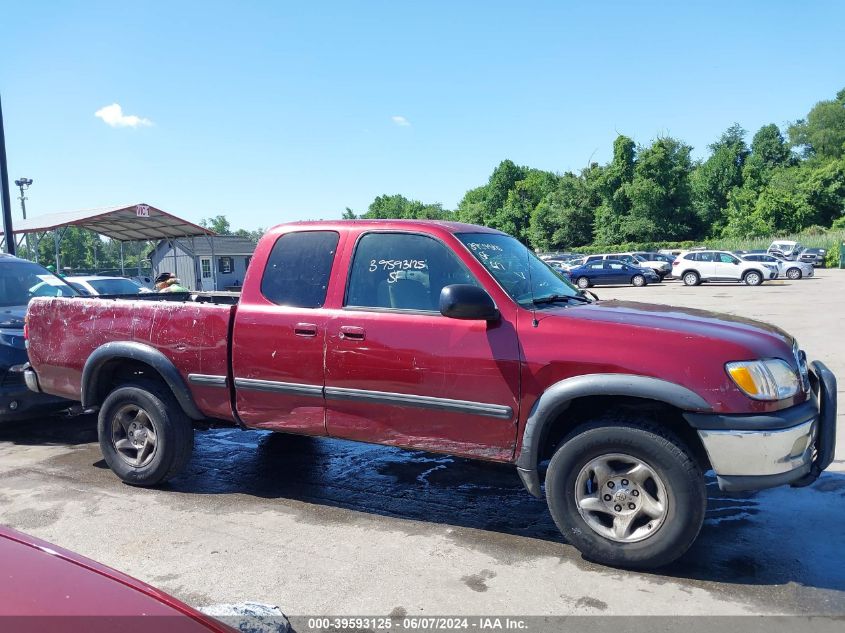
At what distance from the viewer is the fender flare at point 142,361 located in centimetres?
491

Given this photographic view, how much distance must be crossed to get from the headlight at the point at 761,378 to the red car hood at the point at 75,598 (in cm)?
281

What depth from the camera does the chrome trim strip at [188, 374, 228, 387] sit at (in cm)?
478

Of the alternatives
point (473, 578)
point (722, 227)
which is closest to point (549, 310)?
point (473, 578)

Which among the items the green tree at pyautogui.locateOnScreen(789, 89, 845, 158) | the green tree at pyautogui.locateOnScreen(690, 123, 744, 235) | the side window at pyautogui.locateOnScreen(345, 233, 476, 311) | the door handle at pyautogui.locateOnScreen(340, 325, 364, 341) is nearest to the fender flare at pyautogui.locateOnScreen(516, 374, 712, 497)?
the side window at pyautogui.locateOnScreen(345, 233, 476, 311)

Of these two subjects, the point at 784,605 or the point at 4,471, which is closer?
the point at 784,605

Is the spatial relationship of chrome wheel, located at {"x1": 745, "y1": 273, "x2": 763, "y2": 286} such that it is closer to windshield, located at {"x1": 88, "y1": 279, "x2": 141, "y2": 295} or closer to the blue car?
the blue car

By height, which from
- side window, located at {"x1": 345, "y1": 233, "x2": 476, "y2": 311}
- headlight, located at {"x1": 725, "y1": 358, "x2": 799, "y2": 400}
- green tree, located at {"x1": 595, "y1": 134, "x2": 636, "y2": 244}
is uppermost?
green tree, located at {"x1": 595, "y1": 134, "x2": 636, "y2": 244}

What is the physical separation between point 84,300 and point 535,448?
3796mm

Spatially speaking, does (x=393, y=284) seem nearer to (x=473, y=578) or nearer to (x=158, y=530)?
(x=473, y=578)

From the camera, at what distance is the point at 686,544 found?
11.8 feet

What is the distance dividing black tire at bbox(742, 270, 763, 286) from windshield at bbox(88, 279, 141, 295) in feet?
88.5

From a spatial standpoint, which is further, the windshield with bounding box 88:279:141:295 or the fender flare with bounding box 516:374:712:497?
the windshield with bounding box 88:279:141:295

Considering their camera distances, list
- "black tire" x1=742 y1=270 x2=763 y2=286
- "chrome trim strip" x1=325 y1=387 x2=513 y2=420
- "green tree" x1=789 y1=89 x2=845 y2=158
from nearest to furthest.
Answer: "chrome trim strip" x1=325 y1=387 x2=513 y2=420, "black tire" x1=742 y1=270 x2=763 y2=286, "green tree" x1=789 y1=89 x2=845 y2=158

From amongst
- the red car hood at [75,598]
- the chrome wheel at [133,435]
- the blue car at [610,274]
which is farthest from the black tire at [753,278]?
the red car hood at [75,598]
